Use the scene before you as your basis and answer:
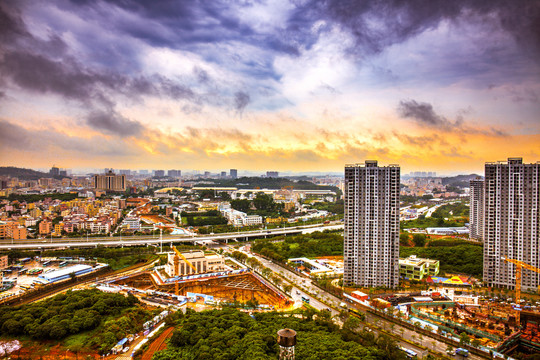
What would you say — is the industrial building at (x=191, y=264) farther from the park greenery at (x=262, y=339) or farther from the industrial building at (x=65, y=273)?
the park greenery at (x=262, y=339)

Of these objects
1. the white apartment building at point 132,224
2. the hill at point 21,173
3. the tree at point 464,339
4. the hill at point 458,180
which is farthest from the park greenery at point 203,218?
the hill at point 458,180

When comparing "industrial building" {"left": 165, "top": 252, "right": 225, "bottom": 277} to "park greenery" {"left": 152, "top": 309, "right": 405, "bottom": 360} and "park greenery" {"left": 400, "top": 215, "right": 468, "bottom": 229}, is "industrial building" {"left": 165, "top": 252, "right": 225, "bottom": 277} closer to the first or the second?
"park greenery" {"left": 152, "top": 309, "right": 405, "bottom": 360}

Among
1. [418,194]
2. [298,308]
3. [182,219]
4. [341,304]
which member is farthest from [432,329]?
[418,194]

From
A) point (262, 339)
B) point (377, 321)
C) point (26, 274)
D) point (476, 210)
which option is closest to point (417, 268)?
point (377, 321)

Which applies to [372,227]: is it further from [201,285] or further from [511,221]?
[201,285]

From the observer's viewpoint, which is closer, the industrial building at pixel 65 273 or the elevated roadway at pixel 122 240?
the industrial building at pixel 65 273

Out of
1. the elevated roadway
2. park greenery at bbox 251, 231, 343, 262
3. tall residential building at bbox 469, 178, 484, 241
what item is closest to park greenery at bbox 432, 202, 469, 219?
tall residential building at bbox 469, 178, 484, 241
